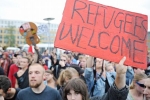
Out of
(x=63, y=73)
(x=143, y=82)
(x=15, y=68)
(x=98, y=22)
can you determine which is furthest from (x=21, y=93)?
(x=15, y=68)

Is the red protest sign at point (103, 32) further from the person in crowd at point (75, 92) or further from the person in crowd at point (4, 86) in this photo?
the person in crowd at point (4, 86)

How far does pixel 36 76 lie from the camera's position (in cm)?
380

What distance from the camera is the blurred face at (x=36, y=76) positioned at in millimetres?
3772

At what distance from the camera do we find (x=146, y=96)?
351cm

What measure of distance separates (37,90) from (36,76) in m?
0.18

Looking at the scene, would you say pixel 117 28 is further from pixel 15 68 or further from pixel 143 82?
pixel 15 68

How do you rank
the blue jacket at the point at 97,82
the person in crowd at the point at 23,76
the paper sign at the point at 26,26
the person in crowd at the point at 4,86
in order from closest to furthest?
the person in crowd at the point at 4,86 < the blue jacket at the point at 97,82 < the person in crowd at the point at 23,76 < the paper sign at the point at 26,26

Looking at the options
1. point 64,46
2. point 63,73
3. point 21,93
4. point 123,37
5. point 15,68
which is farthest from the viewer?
point 15,68

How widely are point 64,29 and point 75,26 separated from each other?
0.50 ft

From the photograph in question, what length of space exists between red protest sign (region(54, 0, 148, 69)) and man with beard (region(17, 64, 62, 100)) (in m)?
0.79

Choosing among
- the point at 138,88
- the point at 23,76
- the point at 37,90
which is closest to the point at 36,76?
the point at 37,90

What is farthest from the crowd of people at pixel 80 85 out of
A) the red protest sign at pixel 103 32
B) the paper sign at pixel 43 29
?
the paper sign at pixel 43 29

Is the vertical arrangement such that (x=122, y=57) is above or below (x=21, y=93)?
above

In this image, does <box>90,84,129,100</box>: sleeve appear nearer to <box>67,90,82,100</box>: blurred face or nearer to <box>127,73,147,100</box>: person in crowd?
<box>67,90,82,100</box>: blurred face
